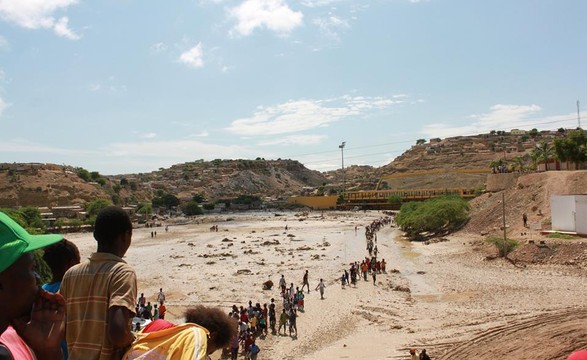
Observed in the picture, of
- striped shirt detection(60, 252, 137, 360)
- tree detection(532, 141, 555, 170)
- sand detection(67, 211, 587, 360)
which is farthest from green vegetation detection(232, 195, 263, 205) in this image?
striped shirt detection(60, 252, 137, 360)

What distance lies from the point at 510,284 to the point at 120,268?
2310 cm

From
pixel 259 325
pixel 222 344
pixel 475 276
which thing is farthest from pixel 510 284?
pixel 222 344

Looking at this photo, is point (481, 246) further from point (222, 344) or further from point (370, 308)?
point (222, 344)

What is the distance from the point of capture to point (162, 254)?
4209 cm

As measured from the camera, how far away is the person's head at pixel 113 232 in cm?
283

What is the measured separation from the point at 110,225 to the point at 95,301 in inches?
19.6

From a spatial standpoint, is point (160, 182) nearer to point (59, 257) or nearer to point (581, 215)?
point (581, 215)

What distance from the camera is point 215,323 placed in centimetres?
308

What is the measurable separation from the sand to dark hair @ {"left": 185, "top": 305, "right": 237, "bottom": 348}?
9397mm

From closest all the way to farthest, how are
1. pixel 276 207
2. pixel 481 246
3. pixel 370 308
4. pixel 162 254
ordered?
pixel 370 308
pixel 481 246
pixel 162 254
pixel 276 207

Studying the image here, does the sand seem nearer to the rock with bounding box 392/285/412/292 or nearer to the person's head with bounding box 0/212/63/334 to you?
the rock with bounding box 392/285/412/292

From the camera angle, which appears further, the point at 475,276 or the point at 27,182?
the point at 27,182

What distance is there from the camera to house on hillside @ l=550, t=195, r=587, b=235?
27.8 metres

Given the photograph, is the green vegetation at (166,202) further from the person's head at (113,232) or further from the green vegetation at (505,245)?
the person's head at (113,232)
